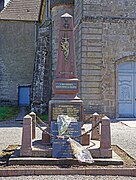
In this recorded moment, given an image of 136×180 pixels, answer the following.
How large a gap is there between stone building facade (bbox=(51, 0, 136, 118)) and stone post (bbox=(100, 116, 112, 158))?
8989 mm

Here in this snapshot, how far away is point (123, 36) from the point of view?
16234 millimetres

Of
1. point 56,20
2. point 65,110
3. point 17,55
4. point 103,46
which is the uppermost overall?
point 56,20

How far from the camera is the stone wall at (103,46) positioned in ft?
51.5

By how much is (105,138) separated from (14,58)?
73.2 ft

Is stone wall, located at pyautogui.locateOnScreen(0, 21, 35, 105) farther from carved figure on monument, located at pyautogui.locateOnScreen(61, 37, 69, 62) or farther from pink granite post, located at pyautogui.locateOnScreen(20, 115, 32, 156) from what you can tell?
pink granite post, located at pyautogui.locateOnScreen(20, 115, 32, 156)

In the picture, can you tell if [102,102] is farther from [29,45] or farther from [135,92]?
[29,45]

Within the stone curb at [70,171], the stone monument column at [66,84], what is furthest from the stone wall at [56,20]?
the stone curb at [70,171]

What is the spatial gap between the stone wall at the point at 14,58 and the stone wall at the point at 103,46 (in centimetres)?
1234

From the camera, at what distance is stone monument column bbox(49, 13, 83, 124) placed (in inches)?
291

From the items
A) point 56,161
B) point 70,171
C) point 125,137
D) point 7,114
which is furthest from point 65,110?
point 7,114

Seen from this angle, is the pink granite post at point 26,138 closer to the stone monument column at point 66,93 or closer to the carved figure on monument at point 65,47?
the stone monument column at point 66,93

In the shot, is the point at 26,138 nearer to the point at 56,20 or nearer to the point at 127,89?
the point at 127,89

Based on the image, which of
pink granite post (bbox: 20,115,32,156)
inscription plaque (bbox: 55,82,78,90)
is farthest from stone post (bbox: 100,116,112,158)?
pink granite post (bbox: 20,115,32,156)

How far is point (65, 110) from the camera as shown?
740cm
